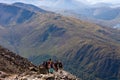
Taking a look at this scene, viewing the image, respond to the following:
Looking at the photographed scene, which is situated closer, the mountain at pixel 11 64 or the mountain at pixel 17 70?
the mountain at pixel 17 70

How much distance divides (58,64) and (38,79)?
23.9 meters

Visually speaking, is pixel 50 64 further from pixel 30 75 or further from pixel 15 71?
pixel 15 71

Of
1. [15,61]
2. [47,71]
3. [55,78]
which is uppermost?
[15,61]

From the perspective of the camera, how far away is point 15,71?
9644 centimetres

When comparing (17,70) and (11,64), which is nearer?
(17,70)

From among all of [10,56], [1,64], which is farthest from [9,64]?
[10,56]

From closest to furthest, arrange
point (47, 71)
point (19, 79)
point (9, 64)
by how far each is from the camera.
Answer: point (19, 79)
point (47, 71)
point (9, 64)

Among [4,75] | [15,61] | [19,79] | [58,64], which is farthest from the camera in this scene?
[15,61]

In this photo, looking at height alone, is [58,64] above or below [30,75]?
above

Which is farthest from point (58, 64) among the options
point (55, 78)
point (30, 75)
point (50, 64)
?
point (55, 78)

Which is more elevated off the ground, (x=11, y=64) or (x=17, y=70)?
(x=11, y=64)

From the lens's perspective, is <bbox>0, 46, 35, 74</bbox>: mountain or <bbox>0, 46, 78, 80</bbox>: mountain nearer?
<bbox>0, 46, 78, 80</bbox>: mountain

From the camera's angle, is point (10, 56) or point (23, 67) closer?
point (23, 67)

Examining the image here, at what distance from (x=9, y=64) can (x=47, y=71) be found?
2523 centimetres
